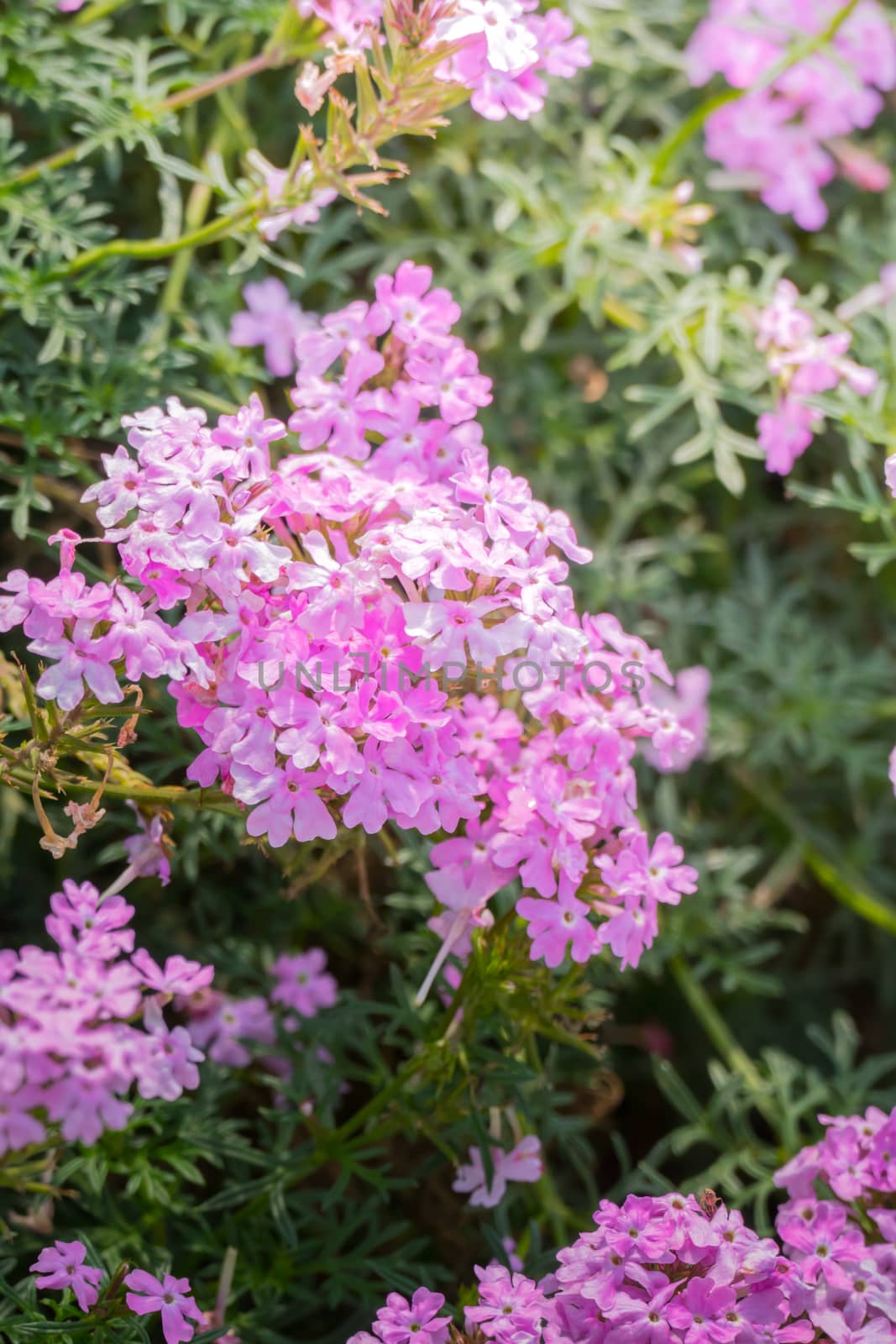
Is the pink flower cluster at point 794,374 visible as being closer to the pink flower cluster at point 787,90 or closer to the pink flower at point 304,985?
the pink flower cluster at point 787,90

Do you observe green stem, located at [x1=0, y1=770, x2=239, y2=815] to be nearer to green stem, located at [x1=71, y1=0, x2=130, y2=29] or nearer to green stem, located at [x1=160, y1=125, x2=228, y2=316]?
green stem, located at [x1=160, y1=125, x2=228, y2=316]

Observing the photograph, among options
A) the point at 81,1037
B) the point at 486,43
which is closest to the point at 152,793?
the point at 81,1037

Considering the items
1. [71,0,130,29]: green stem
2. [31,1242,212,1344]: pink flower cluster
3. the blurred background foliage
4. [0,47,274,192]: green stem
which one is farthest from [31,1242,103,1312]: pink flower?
[71,0,130,29]: green stem

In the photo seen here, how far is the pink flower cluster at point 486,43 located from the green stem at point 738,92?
1.03ft

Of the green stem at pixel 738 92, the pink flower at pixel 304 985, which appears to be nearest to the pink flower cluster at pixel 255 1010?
the pink flower at pixel 304 985

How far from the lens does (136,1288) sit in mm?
918

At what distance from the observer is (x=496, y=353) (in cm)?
168

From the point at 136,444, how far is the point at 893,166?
1.47 m

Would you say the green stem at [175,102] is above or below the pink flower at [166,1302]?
above

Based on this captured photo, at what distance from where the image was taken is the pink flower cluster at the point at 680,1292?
89 centimetres

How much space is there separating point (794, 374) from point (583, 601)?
39cm

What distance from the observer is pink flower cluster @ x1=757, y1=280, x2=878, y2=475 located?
1321 millimetres

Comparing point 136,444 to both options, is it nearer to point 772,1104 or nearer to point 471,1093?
point 471,1093

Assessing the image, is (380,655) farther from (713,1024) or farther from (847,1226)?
(713,1024)
